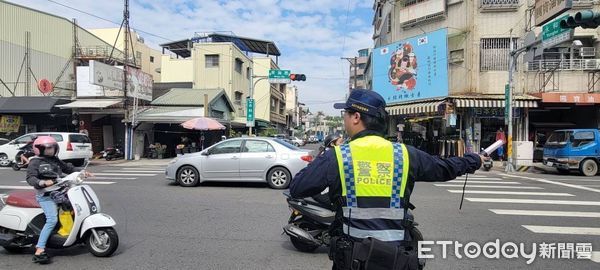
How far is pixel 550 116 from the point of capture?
24.1 m

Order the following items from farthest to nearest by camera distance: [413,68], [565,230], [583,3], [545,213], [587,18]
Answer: [413,68], [583,3], [587,18], [545,213], [565,230]

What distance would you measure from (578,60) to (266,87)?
1359 inches

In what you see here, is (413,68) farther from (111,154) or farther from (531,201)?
(111,154)

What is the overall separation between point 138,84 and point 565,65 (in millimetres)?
22488

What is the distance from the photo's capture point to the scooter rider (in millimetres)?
5129

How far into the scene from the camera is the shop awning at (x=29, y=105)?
24.3 meters

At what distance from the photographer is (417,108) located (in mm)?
23922

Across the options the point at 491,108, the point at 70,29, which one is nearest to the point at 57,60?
the point at 70,29

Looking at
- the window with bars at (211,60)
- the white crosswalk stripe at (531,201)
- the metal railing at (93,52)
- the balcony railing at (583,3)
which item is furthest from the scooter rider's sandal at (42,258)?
the metal railing at (93,52)

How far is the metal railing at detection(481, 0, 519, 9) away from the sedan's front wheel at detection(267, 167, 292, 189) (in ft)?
52.7

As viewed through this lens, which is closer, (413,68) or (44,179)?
(44,179)

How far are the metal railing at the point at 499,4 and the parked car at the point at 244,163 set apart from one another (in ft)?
50.6

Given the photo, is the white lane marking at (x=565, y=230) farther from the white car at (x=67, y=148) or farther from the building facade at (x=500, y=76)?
the white car at (x=67, y=148)

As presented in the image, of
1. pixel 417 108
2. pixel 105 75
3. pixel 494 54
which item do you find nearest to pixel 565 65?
pixel 494 54
